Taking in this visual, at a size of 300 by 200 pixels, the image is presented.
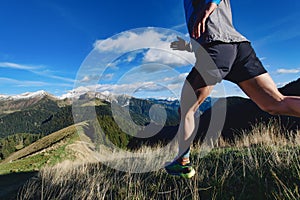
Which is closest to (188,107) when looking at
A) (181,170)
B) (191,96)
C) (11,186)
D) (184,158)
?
(191,96)

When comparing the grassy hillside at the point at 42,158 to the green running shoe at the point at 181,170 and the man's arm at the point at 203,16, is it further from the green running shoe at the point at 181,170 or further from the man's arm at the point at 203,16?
the man's arm at the point at 203,16

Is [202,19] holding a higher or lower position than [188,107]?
higher

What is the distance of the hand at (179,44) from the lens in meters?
2.62

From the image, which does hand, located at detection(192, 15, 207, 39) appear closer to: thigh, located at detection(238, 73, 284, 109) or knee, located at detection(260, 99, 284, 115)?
thigh, located at detection(238, 73, 284, 109)

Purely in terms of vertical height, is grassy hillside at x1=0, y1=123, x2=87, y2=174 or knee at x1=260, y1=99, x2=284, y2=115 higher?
knee at x1=260, y1=99, x2=284, y2=115

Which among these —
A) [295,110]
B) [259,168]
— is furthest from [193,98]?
[259,168]

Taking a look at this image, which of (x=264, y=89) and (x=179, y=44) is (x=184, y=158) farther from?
(x=179, y=44)

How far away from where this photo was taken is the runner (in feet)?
6.97

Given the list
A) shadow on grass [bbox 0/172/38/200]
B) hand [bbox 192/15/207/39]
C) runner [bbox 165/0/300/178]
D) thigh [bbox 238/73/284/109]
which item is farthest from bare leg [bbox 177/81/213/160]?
shadow on grass [bbox 0/172/38/200]

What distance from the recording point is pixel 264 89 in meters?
2.24

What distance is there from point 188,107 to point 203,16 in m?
0.85

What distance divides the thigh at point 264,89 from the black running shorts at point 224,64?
0.05m

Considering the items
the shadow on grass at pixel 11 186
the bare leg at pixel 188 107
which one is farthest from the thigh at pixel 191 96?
the shadow on grass at pixel 11 186

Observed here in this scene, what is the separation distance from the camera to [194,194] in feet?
8.70
